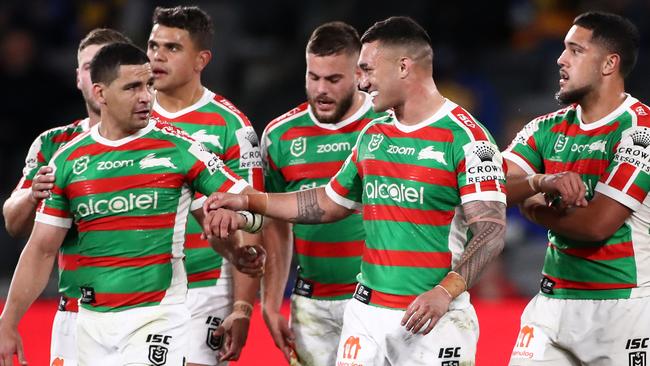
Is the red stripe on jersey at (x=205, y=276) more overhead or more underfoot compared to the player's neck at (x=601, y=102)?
more underfoot

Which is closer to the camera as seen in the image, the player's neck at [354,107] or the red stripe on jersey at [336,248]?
the red stripe on jersey at [336,248]

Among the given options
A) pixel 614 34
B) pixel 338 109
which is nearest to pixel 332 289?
pixel 338 109

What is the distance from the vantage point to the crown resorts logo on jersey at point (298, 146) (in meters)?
6.91

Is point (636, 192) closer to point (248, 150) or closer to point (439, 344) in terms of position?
point (439, 344)

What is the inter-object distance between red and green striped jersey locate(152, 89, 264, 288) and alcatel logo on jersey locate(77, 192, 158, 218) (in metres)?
1.15

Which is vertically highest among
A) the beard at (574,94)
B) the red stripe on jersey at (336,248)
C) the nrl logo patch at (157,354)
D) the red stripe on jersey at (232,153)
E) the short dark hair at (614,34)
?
the short dark hair at (614,34)

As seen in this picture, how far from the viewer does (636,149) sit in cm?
596

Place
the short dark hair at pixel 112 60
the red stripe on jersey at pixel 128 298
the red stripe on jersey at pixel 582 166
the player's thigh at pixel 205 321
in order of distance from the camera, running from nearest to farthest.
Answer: the red stripe on jersey at pixel 128 298
the short dark hair at pixel 112 60
the red stripe on jersey at pixel 582 166
the player's thigh at pixel 205 321

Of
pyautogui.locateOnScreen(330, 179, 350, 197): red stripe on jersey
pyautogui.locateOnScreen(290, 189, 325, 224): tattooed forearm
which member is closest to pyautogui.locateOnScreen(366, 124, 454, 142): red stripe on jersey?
pyautogui.locateOnScreen(330, 179, 350, 197): red stripe on jersey

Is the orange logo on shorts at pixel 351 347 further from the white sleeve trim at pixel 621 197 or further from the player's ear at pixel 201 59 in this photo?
the player's ear at pixel 201 59

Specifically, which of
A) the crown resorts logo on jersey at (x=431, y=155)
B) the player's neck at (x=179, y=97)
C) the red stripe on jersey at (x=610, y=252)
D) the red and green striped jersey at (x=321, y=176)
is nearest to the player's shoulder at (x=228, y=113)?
the player's neck at (x=179, y=97)

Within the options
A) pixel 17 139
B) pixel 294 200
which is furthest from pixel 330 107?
pixel 17 139

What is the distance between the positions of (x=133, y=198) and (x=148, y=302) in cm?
49

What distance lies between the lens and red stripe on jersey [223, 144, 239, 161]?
22.3 ft
